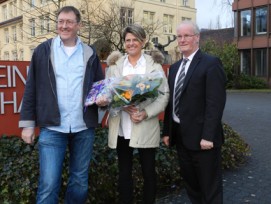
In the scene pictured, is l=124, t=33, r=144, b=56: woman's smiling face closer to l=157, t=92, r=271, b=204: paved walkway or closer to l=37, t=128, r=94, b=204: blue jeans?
l=37, t=128, r=94, b=204: blue jeans

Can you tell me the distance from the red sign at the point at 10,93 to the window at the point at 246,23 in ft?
102

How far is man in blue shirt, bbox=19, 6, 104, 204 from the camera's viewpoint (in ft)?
11.0

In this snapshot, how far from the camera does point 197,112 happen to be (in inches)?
139

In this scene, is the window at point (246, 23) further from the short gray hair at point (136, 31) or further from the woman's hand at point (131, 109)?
the woman's hand at point (131, 109)

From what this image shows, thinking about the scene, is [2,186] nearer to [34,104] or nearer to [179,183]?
[34,104]

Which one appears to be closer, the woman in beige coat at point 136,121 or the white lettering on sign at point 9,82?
the woman in beige coat at point 136,121

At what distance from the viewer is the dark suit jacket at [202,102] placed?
3424mm

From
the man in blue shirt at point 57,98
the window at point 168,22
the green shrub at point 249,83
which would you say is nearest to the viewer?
the man in blue shirt at point 57,98

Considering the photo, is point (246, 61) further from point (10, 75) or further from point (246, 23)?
point (10, 75)

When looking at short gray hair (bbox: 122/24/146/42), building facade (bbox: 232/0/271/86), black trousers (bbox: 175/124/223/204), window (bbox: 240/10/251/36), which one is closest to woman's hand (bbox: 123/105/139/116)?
black trousers (bbox: 175/124/223/204)

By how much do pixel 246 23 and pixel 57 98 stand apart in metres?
33.2

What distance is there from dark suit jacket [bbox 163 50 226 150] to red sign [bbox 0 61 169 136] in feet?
8.68

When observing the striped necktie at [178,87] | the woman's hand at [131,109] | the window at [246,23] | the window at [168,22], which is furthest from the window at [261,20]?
the woman's hand at [131,109]

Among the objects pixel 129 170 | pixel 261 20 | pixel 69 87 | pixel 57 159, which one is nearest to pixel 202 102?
pixel 129 170
